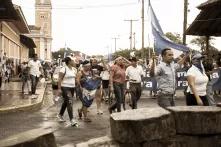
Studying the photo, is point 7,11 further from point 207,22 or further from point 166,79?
point 166,79

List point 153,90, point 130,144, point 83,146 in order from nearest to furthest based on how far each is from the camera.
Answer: point 130,144 < point 83,146 < point 153,90

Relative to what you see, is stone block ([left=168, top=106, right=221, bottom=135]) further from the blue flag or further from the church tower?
the church tower

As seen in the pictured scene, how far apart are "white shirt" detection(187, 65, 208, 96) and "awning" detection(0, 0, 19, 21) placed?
11713 mm

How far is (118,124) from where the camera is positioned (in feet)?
17.8

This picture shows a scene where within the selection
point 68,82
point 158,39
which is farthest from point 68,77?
point 158,39

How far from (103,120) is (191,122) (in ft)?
24.2

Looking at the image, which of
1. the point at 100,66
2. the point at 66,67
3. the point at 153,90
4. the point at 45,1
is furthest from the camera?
the point at 45,1

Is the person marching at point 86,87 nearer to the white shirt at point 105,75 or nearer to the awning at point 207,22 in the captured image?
the white shirt at point 105,75

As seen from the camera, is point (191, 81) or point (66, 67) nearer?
point (191, 81)

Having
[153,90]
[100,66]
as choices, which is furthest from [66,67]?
[153,90]

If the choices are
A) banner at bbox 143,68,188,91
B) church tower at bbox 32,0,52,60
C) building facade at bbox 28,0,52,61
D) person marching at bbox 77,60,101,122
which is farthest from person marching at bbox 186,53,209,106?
church tower at bbox 32,0,52,60

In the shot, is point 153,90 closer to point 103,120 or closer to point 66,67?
point 103,120

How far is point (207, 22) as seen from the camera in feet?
76.4

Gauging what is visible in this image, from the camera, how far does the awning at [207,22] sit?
22.5 metres
